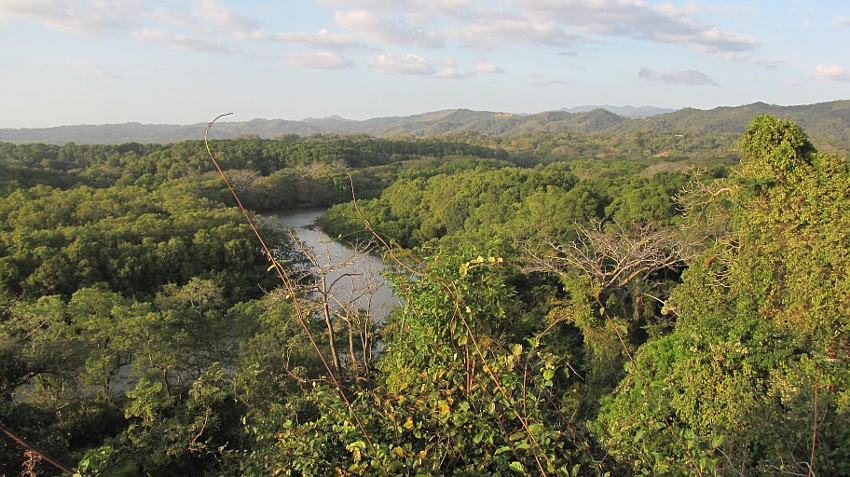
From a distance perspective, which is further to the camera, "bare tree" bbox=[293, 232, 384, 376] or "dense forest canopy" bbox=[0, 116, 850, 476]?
"bare tree" bbox=[293, 232, 384, 376]

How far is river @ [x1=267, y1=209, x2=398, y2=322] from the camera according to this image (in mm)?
11203

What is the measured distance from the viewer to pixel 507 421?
2.78 meters

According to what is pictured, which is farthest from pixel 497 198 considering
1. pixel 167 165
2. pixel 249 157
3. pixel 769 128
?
pixel 249 157

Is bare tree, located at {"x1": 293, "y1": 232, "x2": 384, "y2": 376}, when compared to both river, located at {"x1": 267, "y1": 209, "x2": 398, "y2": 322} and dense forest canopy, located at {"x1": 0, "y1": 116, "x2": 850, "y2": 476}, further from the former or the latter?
dense forest canopy, located at {"x1": 0, "y1": 116, "x2": 850, "y2": 476}

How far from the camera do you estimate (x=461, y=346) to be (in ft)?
10.7

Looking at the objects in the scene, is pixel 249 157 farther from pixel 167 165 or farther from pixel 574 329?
pixel 574 329

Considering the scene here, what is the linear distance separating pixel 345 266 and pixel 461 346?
8138 mm

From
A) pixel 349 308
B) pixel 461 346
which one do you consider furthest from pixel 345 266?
pixel 461 346

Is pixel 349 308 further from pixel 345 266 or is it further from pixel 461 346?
pixel 461 346

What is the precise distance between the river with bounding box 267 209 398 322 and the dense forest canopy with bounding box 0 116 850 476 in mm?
673

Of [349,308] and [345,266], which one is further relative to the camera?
[345,266]

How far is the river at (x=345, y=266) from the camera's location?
11203 millimetres

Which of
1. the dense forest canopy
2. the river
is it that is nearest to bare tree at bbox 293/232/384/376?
the river

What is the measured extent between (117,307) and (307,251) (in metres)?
4.61
